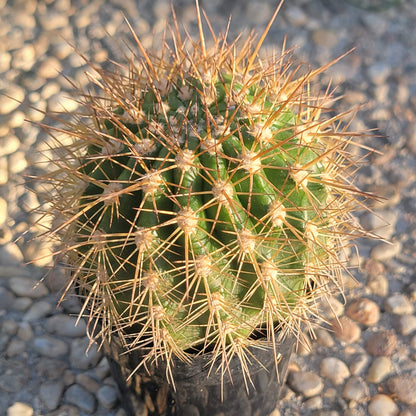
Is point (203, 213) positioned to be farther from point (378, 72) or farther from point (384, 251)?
point (378, 72)

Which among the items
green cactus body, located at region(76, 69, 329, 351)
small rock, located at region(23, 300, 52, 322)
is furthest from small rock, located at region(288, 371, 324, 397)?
small rock, located at region(23, 300, 52, 322)

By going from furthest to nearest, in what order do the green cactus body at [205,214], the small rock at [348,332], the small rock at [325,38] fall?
1. the small rock at [325,38]
2. the small rock at [348,332]
3. the green cactus body at [205,214]

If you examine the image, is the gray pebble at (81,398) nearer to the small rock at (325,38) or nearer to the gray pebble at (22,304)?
the gray pebble at (22,304)

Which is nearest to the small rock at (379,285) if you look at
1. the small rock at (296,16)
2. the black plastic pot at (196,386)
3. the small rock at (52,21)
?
the black plastic pot at (196,386)

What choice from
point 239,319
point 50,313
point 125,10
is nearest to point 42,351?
point 50,313

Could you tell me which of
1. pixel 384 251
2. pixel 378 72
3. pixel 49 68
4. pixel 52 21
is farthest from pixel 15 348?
pixel 378 72

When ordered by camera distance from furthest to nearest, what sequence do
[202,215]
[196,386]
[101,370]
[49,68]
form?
[49,68], [101,370], [196,386], [202,215]

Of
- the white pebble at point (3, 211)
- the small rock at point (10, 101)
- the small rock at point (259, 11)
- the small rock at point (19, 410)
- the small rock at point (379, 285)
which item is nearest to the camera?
the small rock at point (19, 410)
